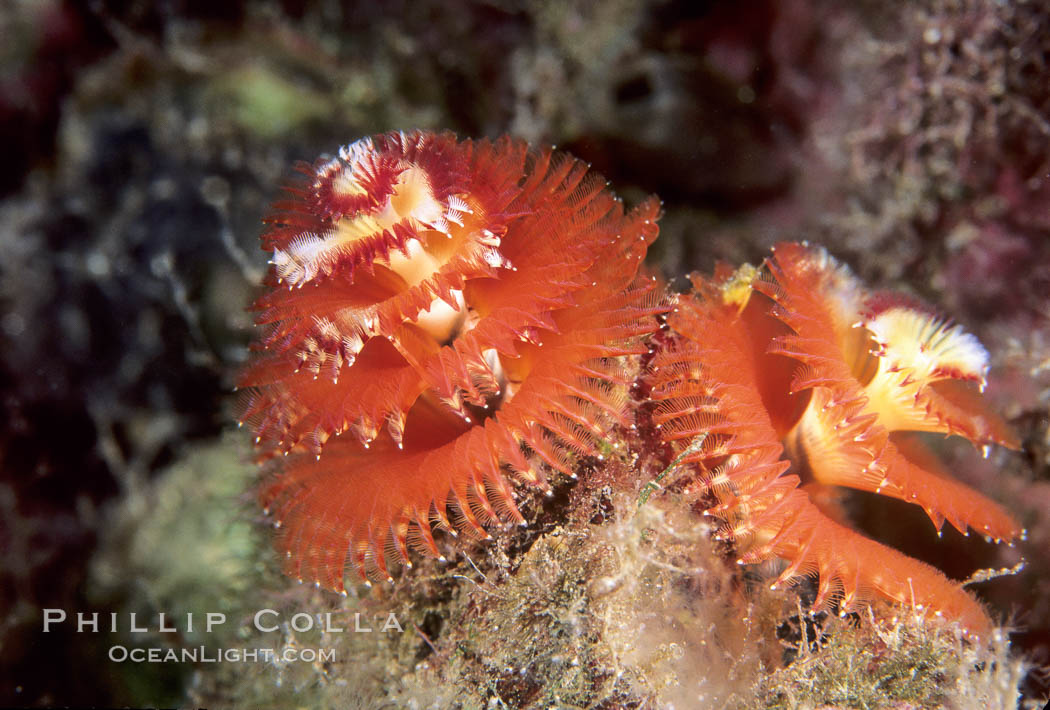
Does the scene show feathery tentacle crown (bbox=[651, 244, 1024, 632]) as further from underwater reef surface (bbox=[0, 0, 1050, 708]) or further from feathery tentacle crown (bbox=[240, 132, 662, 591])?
underwater reef surface (bbox=[0, 0, 1050, 708])

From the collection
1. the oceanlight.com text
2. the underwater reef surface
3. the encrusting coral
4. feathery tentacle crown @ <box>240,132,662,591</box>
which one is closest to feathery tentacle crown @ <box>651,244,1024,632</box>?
the encrusting coral

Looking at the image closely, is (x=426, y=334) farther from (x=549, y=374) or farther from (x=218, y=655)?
(x=218, y=655)

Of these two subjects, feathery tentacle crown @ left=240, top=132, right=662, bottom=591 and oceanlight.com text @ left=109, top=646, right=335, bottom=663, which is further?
oceanlight.com text @ left=109, top=646, right=335, bottom=663

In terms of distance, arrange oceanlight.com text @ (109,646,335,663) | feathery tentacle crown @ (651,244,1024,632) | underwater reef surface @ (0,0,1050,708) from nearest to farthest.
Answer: feathery tentacle crown @ (651,244,1024,632), oceanlight.com text @ (109,646,335,663), underwater reef surface @ (0,0,1050,708)

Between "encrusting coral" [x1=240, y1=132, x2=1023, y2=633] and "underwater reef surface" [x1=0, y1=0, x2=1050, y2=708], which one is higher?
"underwater reef surface" [x1=0, y1=0, x2=1050, y2=708]

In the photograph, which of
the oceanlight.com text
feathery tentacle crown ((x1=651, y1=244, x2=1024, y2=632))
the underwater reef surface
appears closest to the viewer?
feathery tentacle crown ((x1=651, y1=244, x2=1024, y2=632))

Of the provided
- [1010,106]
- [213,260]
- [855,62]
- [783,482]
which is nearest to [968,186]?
[1010,106]

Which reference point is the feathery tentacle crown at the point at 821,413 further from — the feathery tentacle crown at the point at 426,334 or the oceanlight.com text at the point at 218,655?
the oceanlight.com text at the point at 218,655

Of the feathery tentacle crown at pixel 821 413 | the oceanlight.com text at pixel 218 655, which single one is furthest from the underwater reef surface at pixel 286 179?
the feathery tentacle crown at pixel 821 413
